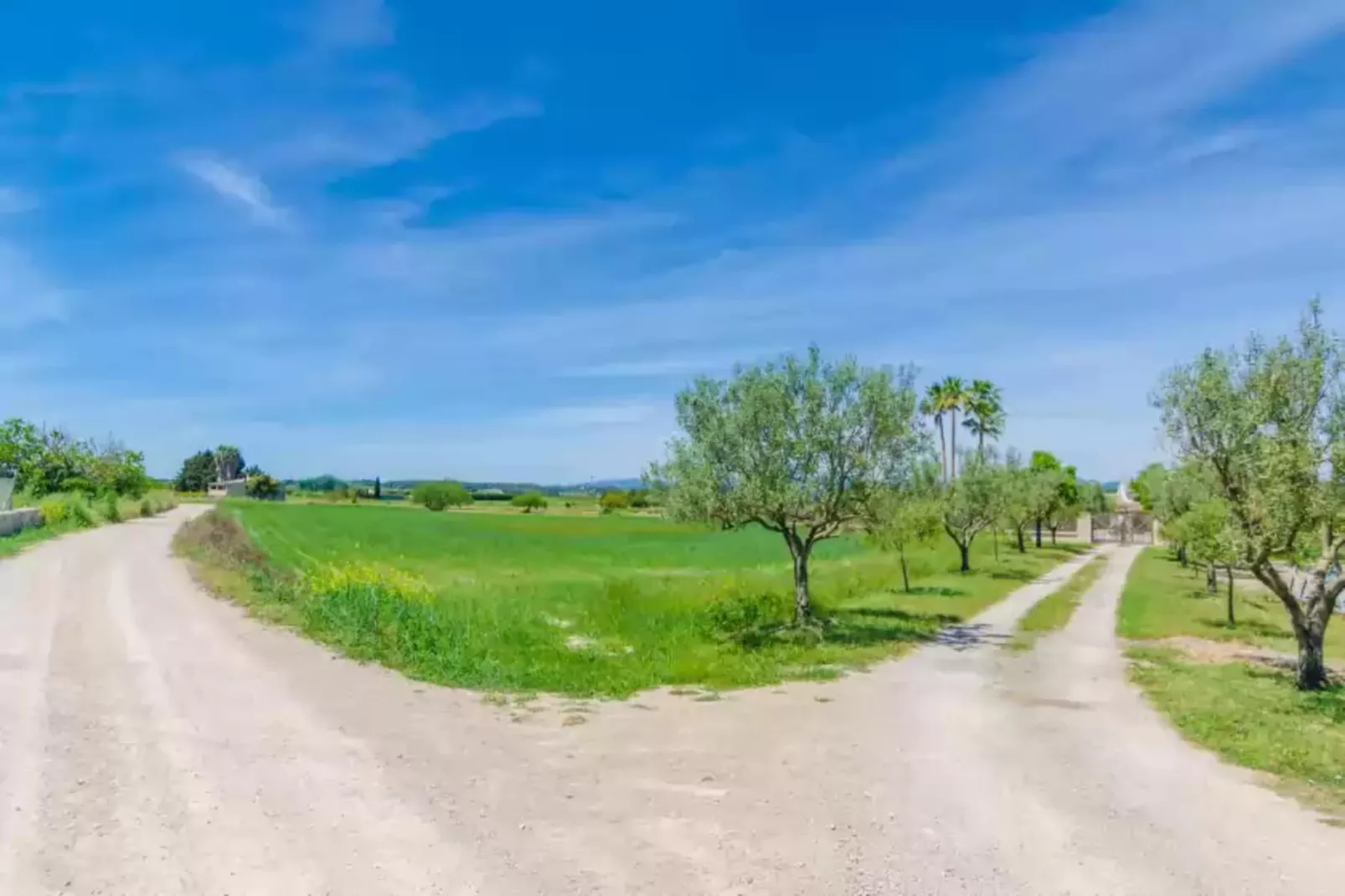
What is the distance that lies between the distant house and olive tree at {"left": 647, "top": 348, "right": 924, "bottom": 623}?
424 feet

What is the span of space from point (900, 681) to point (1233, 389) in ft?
29.3

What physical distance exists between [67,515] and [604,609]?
149 ft

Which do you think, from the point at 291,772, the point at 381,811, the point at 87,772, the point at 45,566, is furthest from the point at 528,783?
the point at 45,566

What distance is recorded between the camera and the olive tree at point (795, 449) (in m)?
21.8

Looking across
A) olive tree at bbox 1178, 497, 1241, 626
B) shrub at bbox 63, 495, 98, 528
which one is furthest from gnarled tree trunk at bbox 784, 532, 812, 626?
shrub at bbox 63, 495, 98, 528

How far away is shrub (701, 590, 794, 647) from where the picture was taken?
21984 millimetres

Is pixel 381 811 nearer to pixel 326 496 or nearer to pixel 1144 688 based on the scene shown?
pixel 1144 688

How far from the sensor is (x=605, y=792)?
32.7 ft

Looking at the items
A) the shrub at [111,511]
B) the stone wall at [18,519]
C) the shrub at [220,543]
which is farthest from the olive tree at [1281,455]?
the shrub at [111,511]

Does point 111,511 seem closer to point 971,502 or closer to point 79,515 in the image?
point 79,515

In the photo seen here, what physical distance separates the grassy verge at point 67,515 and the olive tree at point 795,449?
30.4m

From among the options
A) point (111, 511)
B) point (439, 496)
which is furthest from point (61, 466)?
point (439, 496)

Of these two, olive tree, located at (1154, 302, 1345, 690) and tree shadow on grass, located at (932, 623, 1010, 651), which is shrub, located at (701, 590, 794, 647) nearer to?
tree shadow on grass, located at (932, 623, 1010, 651)

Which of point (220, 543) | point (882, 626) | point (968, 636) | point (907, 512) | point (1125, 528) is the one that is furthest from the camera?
point (1125, 528)
